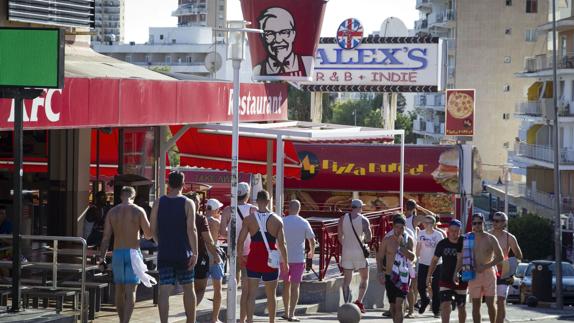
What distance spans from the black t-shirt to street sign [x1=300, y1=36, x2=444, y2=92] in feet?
84.4

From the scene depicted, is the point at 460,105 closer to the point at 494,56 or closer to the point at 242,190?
the point at 494,56

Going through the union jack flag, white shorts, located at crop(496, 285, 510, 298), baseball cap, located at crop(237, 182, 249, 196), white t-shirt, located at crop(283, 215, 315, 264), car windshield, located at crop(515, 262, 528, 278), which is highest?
the union jack flag

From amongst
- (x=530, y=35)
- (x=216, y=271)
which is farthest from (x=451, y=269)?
(x=530, y=35)

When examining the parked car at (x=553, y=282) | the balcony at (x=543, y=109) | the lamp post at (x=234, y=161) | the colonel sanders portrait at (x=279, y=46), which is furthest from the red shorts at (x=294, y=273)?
the balcony at (x=543, y=109)

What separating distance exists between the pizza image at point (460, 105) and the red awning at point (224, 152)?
50036mm

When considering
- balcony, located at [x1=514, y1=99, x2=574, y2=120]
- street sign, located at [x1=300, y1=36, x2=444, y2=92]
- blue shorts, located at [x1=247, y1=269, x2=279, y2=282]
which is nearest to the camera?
blue shorts, located at [x1=247, y1=269, x2=279, y2=282]

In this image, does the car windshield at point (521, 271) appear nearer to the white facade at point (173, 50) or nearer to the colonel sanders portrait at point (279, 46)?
the colonel sanders portrait at point (279, 46)

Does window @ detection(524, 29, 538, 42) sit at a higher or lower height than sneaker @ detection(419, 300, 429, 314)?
higher

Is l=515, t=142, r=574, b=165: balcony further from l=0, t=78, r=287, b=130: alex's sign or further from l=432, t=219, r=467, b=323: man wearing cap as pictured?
l=432, t=219, r=467, b=323: man wearing cap

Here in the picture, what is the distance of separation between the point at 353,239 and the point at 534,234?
1998 inches

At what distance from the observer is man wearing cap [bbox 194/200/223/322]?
1430 centimetres

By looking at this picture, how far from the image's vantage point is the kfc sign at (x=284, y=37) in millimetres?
27781

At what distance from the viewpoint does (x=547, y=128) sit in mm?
75875

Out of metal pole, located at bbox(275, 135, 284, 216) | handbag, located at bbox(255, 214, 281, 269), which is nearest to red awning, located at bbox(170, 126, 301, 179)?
metal pole, located at bbox(275, 135, 284, 216)
